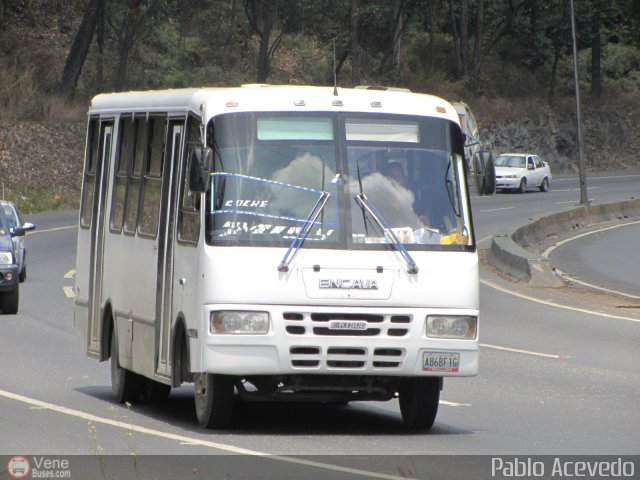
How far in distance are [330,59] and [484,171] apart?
213 feet

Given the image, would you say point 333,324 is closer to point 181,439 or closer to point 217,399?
point 217,399

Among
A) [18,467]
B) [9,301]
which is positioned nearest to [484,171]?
[18,467]

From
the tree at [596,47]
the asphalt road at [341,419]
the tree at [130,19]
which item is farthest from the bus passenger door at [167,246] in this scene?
the tree at [596,47]

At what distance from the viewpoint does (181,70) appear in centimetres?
6800

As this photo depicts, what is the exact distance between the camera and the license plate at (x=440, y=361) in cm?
1020

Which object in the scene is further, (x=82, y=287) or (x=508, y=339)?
(x=508, y=339)

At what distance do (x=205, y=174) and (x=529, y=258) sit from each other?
19059 mm

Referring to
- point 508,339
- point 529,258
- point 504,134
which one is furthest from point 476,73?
point 508,339

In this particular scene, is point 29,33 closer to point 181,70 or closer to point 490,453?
point 181,70

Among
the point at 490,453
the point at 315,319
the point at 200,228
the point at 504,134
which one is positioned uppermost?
the point at 504,134

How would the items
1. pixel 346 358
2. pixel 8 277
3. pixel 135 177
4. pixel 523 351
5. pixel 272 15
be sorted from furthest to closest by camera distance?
pixel 272 15 → pixel 8 277 → pixel 523 351 → pixel 135 177 → pixel 346 358

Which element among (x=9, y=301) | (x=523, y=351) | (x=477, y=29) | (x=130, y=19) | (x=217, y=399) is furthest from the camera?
(x=477, y=29)

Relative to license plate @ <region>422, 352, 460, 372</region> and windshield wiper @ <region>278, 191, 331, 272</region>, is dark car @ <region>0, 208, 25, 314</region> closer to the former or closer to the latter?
windshield wiper @ <region>278, 191, 331, 272</region>

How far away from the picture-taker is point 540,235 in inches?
1501
